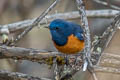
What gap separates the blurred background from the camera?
628 centimetres

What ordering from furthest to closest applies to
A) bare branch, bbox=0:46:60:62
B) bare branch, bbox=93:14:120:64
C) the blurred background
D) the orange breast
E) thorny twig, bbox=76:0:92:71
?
the blurred background < the orange breast < bare branch, bbox=0:46:60:62 < bare branch, bbox=93:14:120:64 < thorny twig, bbox=76:0:92:71

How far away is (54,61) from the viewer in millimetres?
3916

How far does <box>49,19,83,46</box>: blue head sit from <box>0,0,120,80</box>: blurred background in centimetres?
106

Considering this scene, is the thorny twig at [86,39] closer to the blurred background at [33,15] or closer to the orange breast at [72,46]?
the orange breast at [72,46]

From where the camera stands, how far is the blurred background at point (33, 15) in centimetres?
628

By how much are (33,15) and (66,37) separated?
2821 millimetres

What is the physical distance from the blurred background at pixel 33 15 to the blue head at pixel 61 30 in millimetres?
1061

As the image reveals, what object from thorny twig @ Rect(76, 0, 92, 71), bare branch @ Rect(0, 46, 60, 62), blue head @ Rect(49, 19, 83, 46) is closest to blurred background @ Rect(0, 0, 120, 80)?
blue head @ Rect(49, 19, 83, 46)

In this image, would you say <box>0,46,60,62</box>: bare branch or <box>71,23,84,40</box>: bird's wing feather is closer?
<box>0,46,60,62</box>: bare branch

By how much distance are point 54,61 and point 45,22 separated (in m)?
1.29

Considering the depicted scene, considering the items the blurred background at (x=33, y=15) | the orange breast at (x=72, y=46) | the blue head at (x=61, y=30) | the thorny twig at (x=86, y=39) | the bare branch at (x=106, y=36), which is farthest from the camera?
the blurred background at (x=33, y=15)

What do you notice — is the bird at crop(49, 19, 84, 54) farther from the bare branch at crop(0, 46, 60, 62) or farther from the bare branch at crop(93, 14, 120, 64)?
the bare branch at crop(0, 46, 60, 62)

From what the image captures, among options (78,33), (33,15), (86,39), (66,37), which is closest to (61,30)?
(66,37)

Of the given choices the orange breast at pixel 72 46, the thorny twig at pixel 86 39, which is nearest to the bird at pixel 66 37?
the orange breast at pixel 72 46
